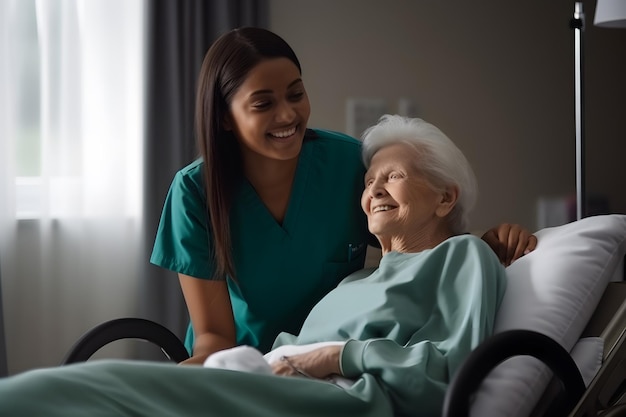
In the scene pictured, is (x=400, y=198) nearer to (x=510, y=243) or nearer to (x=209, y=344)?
(x=510, y=243)

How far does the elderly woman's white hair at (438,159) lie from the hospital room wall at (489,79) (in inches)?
79.5

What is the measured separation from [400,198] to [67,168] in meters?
2.11

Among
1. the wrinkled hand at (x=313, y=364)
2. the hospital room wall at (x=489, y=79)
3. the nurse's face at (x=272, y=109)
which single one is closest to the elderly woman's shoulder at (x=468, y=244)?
the wrinkled hand at (x=313, y=364)

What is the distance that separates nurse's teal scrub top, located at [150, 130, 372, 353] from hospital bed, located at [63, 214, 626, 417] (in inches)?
8.4

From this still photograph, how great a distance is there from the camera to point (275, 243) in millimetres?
2494

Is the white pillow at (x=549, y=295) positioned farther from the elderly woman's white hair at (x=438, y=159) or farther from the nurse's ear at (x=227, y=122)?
the nurse's ear at (x=227, y=122)

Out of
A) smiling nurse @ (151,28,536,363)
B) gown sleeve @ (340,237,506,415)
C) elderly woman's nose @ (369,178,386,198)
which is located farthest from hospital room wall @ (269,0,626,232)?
gown sleeve @ (340,237,506,415)

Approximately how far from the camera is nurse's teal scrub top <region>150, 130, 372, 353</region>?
246 centimetres

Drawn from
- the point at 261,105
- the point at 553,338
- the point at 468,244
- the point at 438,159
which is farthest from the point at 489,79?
the point at 553,338

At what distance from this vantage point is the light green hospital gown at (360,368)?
1.64 metres

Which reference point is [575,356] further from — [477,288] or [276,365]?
[276,365]

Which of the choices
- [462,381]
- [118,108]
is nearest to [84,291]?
[118,108]

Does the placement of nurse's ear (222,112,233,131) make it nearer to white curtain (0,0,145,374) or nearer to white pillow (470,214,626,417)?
white pillow (470,214,626,417)

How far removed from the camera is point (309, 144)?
2576mm
